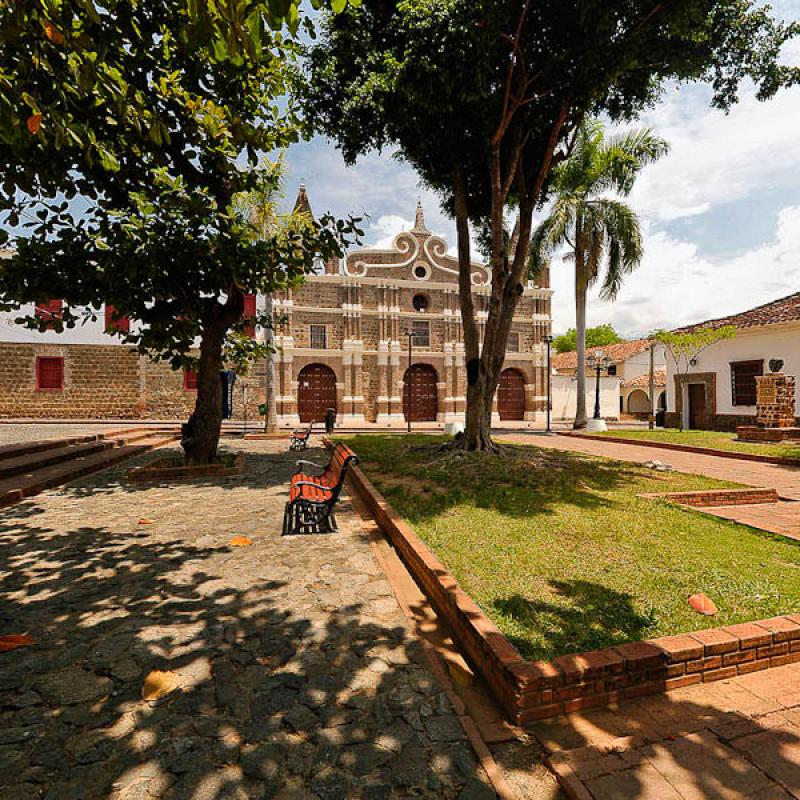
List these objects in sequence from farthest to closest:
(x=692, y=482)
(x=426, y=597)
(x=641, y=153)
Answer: (x=641, y=153), (x=692, y=482), (x=426, y=597)

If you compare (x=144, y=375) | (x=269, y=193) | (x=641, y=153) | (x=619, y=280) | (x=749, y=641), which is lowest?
(x=749, y=641)

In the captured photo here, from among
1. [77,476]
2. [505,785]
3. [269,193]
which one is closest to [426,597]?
[505,785]

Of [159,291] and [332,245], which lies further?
[332,245]

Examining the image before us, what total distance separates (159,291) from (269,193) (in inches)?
375

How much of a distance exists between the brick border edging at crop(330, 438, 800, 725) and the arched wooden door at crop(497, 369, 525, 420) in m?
26.9

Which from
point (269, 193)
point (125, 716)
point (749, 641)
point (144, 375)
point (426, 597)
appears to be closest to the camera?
point (125, 716)

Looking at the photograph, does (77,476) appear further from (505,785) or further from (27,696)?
(505,785)

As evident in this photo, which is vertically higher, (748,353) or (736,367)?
(748,353)

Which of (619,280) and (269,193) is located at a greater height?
(269,193)

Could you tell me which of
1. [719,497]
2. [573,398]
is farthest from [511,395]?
[719,497]

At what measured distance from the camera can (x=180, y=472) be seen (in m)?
8.39

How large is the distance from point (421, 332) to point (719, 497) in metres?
22.6

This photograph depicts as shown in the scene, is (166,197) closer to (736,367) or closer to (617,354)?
(736,367)

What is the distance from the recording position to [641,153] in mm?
19438
